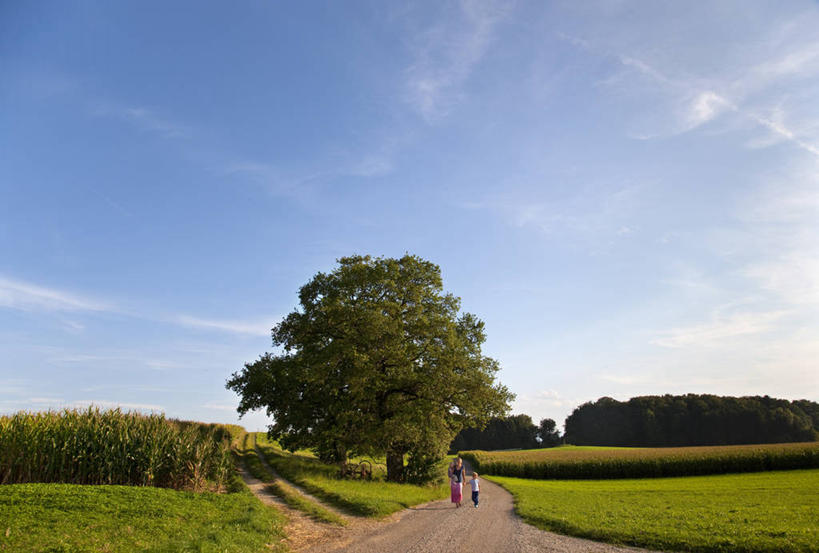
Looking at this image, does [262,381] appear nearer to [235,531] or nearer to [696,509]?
[235,531]

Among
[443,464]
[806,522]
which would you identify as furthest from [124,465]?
[806,522]

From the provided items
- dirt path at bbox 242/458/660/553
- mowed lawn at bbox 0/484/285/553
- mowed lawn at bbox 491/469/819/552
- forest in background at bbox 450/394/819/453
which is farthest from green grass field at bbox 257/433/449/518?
forest in background at bbox 450/394/819/453

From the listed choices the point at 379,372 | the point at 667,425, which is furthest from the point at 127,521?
the point at 667,425

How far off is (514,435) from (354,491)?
113062mm

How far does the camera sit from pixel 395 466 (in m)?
30.4

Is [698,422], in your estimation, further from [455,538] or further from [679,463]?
[455,538]

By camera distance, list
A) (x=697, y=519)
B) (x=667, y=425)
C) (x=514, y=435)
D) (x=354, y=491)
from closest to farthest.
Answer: (x=697, y=519)
(x=354, y=491)
(x=667, y=425)
(x=514, y=435)

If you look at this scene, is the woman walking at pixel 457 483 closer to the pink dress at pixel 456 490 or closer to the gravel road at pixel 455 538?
the pink dress at pixel 456 490

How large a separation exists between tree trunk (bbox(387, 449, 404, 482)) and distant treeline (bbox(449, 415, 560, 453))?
318 feet

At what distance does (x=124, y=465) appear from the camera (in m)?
19.1

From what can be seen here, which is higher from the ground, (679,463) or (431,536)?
(431,536)

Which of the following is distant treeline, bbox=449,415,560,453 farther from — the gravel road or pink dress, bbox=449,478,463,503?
the gravel road

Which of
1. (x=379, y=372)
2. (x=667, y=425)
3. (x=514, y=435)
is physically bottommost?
(x=514, y=435)

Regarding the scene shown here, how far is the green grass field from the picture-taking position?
18.0 metres
